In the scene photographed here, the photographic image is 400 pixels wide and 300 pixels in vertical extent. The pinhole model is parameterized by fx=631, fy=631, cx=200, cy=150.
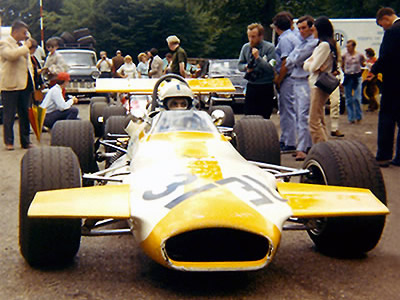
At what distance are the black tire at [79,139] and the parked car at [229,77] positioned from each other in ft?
35.1

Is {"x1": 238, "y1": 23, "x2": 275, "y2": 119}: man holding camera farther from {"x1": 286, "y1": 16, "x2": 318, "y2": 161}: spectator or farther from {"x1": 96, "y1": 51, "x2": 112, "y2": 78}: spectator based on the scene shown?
{"x1": 96, "y1": 51, "x2": 112, "y2": 78}: spectator

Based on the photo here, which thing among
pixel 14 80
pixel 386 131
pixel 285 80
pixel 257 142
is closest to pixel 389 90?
pixel 386 131

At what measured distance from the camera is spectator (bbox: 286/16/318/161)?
917cm

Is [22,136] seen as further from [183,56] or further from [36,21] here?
[36,21]

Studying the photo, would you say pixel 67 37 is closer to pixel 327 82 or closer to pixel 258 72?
pixel 258 72

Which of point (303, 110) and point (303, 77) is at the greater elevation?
point (303, 77)

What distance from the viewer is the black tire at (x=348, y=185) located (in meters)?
4.43

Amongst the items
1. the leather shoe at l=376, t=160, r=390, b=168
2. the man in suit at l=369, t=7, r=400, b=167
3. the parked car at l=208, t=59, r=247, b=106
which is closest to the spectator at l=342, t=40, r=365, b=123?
the parked car at l=208, t=59, r=247, b=106

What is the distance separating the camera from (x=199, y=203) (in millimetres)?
3689

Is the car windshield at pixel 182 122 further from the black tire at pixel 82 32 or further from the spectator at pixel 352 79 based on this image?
the black tire at pixel 82 32

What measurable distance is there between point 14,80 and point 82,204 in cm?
718

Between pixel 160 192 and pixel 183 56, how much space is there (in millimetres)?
8000

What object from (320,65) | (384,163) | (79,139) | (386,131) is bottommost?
(384,163)

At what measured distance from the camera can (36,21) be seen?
5538cm
